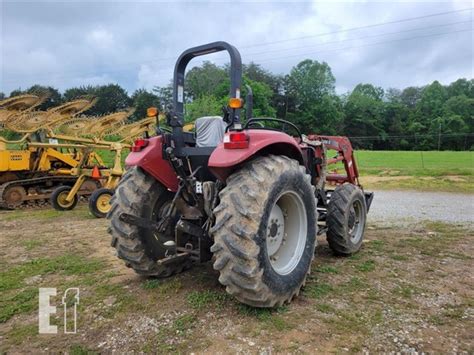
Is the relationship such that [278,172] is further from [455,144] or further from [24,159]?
[455,144]

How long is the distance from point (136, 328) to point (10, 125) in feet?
30.9

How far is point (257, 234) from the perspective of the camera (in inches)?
122

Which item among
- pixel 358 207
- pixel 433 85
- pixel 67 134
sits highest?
pixel 433 85

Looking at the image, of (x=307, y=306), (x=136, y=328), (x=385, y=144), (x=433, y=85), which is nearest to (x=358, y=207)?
(x=307, y=306)

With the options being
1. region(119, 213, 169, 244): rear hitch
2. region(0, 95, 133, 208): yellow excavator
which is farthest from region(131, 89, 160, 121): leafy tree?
region(119, 213, 169, 244): rear hitch

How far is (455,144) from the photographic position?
57812 mm

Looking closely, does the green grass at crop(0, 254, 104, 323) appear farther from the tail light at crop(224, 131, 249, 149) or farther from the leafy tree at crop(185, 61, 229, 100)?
the leafy tree at crop(185, 61, 229, 100)

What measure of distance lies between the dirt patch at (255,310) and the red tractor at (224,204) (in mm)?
292

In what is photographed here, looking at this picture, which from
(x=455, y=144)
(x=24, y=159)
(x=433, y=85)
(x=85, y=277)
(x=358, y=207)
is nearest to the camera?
(x=85, y=277)

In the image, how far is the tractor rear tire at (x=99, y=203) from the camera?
886cm

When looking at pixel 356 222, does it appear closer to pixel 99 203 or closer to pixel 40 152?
pixel 99 203

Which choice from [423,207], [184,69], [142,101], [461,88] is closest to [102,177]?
[184,69]

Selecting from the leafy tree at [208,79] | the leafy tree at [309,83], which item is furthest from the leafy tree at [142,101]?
the leafy tree at [309,83]

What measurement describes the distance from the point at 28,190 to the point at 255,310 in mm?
10076
